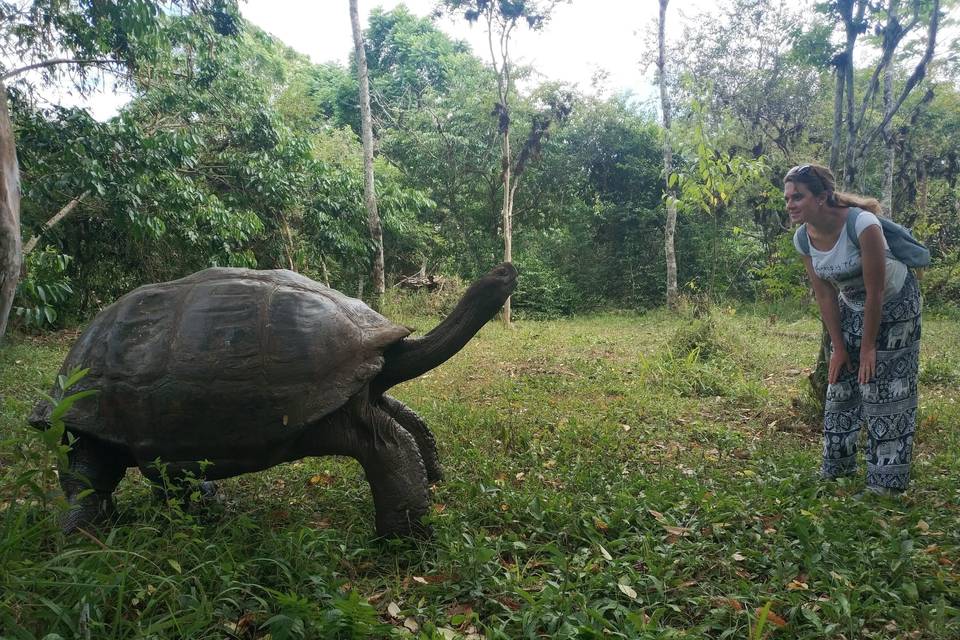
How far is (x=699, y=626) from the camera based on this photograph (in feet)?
7.34

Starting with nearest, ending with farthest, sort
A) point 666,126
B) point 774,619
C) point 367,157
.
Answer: point 774,619 → point 367,157 → point 666,126

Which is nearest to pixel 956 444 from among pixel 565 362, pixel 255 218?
pixel 565 362

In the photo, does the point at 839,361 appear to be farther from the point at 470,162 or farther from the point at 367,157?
the point at 470,162

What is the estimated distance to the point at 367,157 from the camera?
39.9 feet

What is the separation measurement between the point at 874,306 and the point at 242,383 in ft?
11.2

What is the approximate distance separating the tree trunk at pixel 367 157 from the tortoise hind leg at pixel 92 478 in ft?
31.0

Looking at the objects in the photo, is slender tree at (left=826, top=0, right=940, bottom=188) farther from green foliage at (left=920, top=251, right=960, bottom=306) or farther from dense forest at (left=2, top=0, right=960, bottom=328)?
green foliage at (left=920, top=251, right=960, bottom=306)

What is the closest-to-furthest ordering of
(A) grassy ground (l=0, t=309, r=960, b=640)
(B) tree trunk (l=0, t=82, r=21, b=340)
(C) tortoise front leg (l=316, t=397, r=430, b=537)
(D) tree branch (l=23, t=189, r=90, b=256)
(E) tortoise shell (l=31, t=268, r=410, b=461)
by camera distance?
(A) grassy ground (l=0, t=309, r=960, b=640) < (E) tortoise shell (l=31, t=268, r=410, b=461) < (C) tortoise front leg (l=316, t=397, r=430, b=537) < (B) tree trunk (l=0, t=82, r=21, b=340) < (D) tree branch (l=23, t=189, r=90, b=256)

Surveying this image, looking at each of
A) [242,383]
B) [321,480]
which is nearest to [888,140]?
[321,480]

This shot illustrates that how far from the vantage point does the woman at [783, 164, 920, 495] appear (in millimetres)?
3309

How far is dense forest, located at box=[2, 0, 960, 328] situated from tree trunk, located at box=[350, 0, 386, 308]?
333 mm

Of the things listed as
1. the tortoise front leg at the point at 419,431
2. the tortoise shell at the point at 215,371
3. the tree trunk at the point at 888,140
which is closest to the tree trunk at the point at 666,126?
the tree trunk at the point at 888,140

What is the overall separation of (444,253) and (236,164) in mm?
9108

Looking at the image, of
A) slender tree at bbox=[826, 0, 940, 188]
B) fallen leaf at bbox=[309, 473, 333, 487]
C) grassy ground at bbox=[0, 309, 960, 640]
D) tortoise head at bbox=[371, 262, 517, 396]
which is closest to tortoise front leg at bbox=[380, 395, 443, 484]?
grassy ground at bbox=[0, 309, 960, 640]
